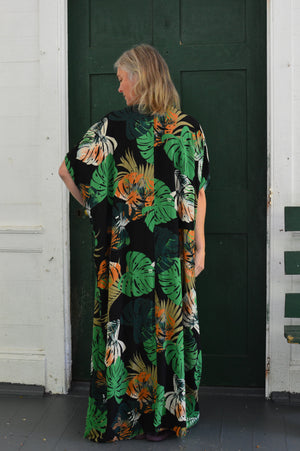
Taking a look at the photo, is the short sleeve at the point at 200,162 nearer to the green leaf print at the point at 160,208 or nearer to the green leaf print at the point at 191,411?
the green leaf print at the point at 160,208

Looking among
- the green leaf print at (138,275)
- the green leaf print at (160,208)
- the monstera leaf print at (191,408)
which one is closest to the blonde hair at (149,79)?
the green leaf print at (160,208)

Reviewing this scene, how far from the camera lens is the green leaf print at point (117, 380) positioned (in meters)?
3.05

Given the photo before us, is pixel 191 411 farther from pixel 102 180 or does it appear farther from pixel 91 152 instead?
pixel 91 152

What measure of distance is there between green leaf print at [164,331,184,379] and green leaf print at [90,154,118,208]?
773 millimetres

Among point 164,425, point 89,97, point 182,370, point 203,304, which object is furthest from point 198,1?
point 164,425

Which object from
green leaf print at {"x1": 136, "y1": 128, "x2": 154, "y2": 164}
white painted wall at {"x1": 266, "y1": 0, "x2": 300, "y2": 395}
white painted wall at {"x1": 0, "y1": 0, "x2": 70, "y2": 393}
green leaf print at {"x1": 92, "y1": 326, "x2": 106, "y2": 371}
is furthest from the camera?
white painted wall at {"x1": 0, "y1": 0, "x2": 70, "y2": 393}

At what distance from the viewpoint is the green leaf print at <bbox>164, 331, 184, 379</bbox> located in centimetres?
307

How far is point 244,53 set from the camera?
12.2 ft

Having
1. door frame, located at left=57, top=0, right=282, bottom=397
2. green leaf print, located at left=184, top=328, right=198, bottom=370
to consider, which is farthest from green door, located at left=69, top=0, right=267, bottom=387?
green leaf print, located at left=184, top=328, right=198, bottom=370

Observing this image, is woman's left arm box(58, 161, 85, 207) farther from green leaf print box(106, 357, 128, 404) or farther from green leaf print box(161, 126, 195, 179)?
green leaf print box(106, 357, 128, 404)

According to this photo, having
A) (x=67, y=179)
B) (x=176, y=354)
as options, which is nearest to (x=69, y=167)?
(x=67, y=179)

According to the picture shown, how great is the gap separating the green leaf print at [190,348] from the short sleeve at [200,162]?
2.38ft

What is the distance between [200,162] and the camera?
3133 mm

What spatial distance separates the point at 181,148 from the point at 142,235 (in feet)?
1.51
